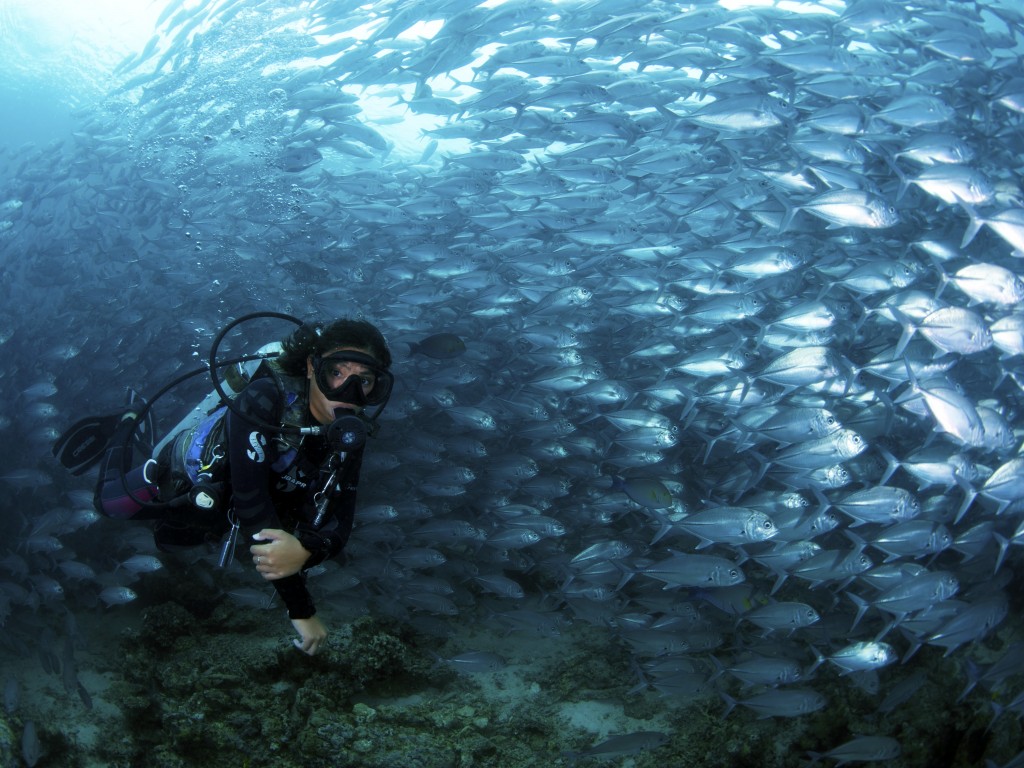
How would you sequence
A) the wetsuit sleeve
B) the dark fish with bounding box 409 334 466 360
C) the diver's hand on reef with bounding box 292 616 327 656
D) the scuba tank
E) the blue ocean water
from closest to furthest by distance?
the wetsuit sleeve < the diver's hand on reef with bounding box 292 616 327 656 < the scuba tank < the blue ocean water < the dark fish with bounding box 409 334 466 360

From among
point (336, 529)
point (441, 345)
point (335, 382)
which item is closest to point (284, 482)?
point (336, 529)

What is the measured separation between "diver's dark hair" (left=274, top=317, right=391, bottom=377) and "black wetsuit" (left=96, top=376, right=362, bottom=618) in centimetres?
11

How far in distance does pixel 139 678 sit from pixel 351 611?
1.84m

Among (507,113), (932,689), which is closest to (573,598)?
(932,689)

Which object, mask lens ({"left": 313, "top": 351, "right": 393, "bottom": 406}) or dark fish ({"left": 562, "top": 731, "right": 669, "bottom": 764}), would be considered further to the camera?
dark fish ({"left": 562, "top": 731, "right": 669, "bottom": 764})

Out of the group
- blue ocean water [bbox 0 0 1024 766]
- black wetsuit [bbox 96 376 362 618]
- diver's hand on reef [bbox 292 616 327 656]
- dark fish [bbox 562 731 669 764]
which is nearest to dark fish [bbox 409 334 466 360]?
blue ocean water [bbox 0 0 1024 766]

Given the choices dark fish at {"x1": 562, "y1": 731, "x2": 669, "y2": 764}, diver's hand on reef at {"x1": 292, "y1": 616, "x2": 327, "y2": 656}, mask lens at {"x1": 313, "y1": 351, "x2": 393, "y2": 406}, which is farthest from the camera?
dark fish at {"x1": 562, "y1": 731, "x2": 669, "y2": 764}

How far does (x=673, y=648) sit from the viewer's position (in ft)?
15.7

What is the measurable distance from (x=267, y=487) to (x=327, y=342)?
76 cm

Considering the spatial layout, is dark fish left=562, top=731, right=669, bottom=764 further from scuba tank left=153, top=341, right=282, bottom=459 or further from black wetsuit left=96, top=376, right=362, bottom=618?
scuba tank left=153, top=341, right=282, bottom=459

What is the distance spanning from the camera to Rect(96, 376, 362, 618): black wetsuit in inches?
102

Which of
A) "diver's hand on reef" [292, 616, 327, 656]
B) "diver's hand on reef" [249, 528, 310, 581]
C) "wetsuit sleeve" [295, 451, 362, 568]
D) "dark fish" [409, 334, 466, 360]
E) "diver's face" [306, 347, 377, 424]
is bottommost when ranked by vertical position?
"dark fish" [409, 334, 466, 360]

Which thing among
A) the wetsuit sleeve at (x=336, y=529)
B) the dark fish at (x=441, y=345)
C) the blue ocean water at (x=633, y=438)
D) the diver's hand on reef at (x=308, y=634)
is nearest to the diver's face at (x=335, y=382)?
the wetsuit sleeve at (x=336, y=529)

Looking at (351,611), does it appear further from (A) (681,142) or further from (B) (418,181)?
(B) (418,181)
